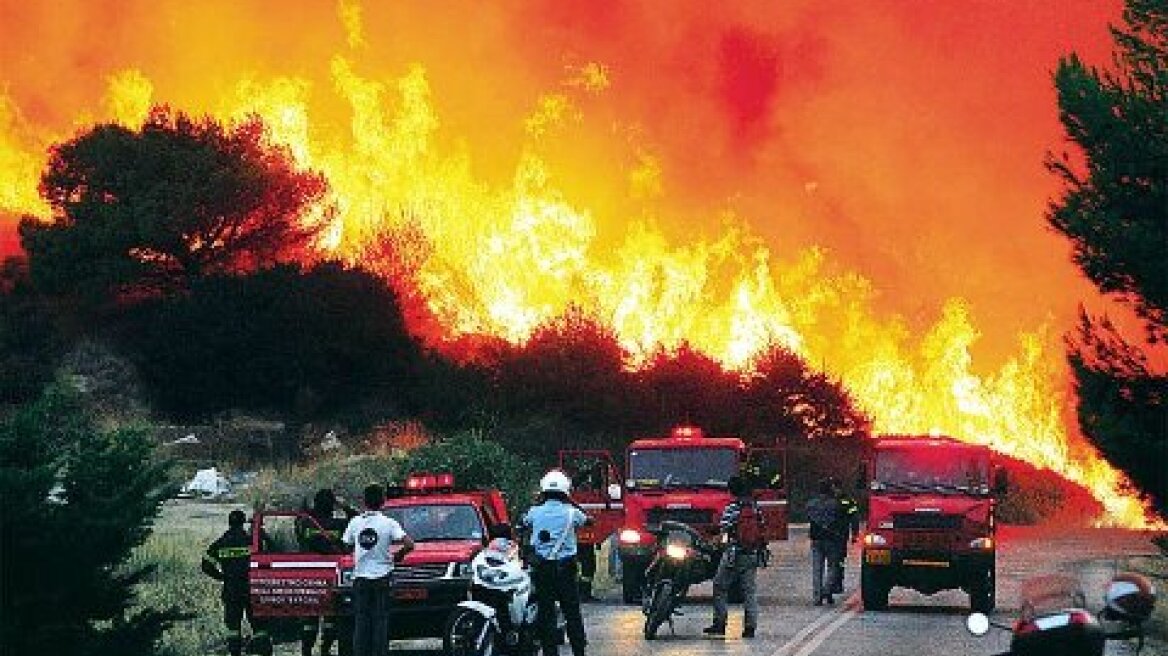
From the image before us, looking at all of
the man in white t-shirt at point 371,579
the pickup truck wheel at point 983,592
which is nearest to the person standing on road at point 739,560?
the pickup truck wheel at point 983,592

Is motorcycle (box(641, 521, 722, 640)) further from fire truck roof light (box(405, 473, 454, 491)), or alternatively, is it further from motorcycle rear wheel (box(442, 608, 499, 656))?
motorcycle rear wheel (box(442, 608, 499, 656))

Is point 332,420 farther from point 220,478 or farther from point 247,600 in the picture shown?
point 247,600

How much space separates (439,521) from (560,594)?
11.5 feet

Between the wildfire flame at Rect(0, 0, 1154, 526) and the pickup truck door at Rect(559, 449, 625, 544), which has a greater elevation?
the wildfire flame at Rect(0, 0, 1154, 526)

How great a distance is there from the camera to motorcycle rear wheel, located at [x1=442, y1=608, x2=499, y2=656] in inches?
853

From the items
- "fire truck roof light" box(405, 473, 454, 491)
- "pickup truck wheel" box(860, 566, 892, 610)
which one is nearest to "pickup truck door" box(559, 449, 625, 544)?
"pickup truck wheel" box(860, 566, 892, 610)

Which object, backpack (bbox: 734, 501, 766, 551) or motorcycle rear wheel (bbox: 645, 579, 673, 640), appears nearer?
motorcycle rear wheel (bbox: 645, 579, 673, 640)

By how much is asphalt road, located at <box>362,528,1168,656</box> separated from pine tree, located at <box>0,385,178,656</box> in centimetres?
916

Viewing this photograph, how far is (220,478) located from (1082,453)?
3515 cm

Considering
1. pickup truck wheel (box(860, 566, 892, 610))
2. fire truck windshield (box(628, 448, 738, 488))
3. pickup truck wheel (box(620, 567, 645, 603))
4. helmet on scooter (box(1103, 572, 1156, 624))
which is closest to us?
helmet on scooter (box(1103, 572, 1156, 624))

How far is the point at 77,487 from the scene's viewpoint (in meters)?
17.2

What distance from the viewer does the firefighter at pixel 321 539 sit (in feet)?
79.6

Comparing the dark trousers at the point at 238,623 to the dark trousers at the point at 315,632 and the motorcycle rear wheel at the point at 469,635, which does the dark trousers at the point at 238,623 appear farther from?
the motorcycle rear wheel at the point at 469,635

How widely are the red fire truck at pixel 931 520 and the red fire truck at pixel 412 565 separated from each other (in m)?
7.80
